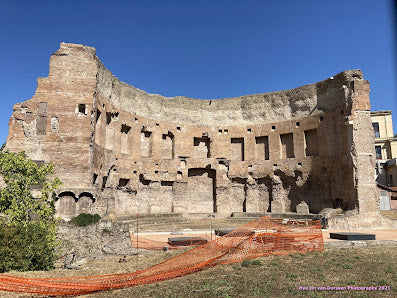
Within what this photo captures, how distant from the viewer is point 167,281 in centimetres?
727

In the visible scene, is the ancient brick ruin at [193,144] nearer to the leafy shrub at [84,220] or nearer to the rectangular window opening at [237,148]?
the rectangular window opening at [237,148]

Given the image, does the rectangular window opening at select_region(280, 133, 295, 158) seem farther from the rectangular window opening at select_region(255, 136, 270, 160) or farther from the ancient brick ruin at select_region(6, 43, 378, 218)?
the rectangular window opening at select_region(255, 136, 270, 160)

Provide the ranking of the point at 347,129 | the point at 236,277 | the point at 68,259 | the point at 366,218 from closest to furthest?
the point at 236,277
the point at 68,259
the point at 366,218
the point at 347,129

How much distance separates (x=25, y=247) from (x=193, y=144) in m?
22.2

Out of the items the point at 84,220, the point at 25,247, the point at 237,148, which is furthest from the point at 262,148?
the point at 25,247

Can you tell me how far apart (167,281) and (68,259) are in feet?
15.1

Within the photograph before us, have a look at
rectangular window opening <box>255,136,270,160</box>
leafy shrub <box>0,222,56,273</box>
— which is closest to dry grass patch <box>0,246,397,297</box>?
leafy shrub <box>0,222,56,273</box>

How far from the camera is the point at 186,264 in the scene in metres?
8.75

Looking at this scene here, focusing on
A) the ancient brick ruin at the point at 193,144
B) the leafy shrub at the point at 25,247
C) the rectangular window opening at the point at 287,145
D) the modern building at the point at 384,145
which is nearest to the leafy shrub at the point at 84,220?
the ancient brick ruin at the point at 193,144

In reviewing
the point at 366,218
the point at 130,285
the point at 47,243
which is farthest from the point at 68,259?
the point at 366,218

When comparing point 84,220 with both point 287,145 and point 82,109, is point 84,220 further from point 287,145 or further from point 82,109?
point 287,145

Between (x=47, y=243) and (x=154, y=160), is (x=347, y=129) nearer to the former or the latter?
(x=154, y=160)

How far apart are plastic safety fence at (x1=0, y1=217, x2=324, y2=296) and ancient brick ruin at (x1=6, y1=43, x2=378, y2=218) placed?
1089 cm

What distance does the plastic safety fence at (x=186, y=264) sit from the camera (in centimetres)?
622
